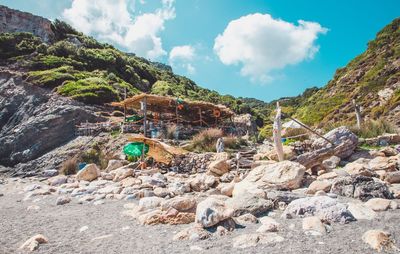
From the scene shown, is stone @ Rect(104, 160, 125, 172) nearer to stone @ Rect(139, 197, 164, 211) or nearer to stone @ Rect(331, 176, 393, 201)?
stone @ Rect(139, 197, 164, 211)

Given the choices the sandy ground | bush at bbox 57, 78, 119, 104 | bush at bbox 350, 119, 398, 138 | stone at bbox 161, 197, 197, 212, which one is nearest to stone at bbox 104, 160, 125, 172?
the sandy ground

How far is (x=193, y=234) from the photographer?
410 cm

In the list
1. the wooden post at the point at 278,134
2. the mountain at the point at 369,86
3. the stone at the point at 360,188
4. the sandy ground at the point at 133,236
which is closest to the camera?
the sandy ground at the point at 133,236

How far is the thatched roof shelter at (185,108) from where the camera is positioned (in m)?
17.6

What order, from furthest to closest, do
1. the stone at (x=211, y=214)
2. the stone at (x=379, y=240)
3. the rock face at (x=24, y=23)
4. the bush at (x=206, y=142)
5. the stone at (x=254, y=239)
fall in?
the rock face at (x=24, y=23), the bush at (x=206, y=142), the stone at (x=211, y=214), the stone at (x=254, y=239), the stone at (x=379, y=240)

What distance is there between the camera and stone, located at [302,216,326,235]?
12.7 ft

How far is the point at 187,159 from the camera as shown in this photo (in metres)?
11.6

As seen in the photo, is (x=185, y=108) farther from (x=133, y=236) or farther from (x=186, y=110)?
(x=133, y=236)

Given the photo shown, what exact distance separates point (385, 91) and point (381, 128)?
24.2 meters

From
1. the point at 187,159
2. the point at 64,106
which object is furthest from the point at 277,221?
the point at 64,106

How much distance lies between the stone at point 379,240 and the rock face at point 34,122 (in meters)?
17.0

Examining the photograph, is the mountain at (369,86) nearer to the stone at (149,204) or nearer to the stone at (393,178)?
the stone at (393,178)

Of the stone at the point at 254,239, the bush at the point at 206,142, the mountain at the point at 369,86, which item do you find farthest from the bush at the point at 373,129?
the mountain at the point at 369,86

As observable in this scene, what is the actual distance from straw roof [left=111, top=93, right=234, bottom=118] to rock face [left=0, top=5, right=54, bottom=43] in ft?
107
